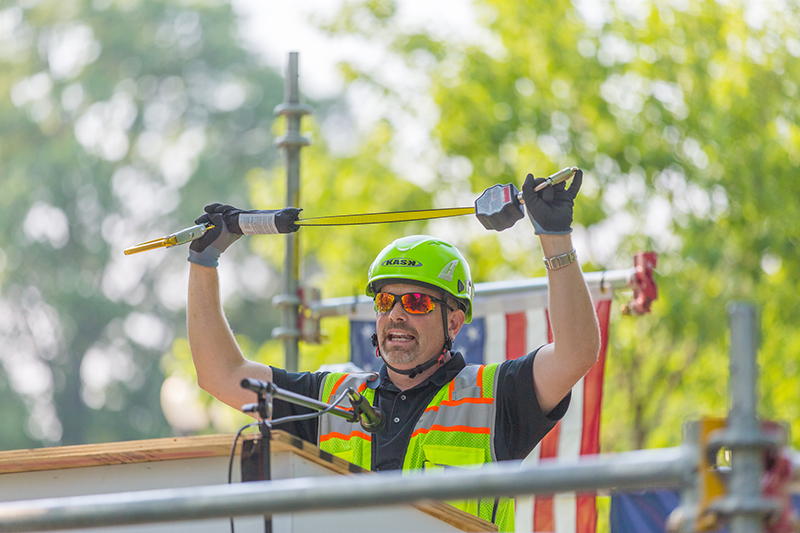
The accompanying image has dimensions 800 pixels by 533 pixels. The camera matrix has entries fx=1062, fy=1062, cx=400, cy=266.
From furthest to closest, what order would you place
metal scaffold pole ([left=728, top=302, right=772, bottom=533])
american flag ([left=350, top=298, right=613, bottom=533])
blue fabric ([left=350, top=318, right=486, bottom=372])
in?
blue fabric ([left=350, top=318, right=486, bottom=372])
american flag ([left=350, top=298, right=613, bottom=533])
metal scaffold pole ([left=728, top=302, right=772, bottom=533])

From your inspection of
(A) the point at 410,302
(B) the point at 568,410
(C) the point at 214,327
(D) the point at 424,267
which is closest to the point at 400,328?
(A) the point at 410,302

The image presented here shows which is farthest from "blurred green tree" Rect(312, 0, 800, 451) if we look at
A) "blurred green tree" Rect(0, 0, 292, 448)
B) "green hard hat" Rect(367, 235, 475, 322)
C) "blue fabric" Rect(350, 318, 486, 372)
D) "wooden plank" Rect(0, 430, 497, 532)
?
"blurred green tree" Rect(0, 0, 292, 448)

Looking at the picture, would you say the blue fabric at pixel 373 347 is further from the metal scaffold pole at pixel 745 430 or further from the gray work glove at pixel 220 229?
the metal scaffold pole at pixel 745 430

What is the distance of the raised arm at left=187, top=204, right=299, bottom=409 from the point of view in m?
4.48

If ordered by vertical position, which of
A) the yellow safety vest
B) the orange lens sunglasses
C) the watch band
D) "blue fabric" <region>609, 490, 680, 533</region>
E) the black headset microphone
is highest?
the watch band

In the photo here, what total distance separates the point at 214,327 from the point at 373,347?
220cm

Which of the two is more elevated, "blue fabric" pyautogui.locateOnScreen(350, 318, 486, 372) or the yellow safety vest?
"blue fabric" pyautogui.locateOnScreen(350, 318, 486, 372)

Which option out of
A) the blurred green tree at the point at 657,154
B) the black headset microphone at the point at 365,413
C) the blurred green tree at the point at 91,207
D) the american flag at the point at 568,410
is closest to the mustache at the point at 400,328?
the black headset microphone at the point at 365,413

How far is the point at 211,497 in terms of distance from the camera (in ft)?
6.13

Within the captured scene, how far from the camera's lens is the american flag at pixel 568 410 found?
5.77 metres

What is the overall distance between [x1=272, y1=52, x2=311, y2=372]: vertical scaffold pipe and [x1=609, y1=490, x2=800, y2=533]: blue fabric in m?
2.62

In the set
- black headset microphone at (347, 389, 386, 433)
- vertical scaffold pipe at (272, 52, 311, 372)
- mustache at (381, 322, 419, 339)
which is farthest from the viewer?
vertical scaffold pipe at (272, 52, 311, 372)

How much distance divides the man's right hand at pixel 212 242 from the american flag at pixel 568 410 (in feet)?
7.05

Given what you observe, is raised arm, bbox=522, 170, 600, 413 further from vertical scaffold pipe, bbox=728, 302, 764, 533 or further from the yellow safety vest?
vertical scaffold pipe, bbox=728, 302, 764, 533
